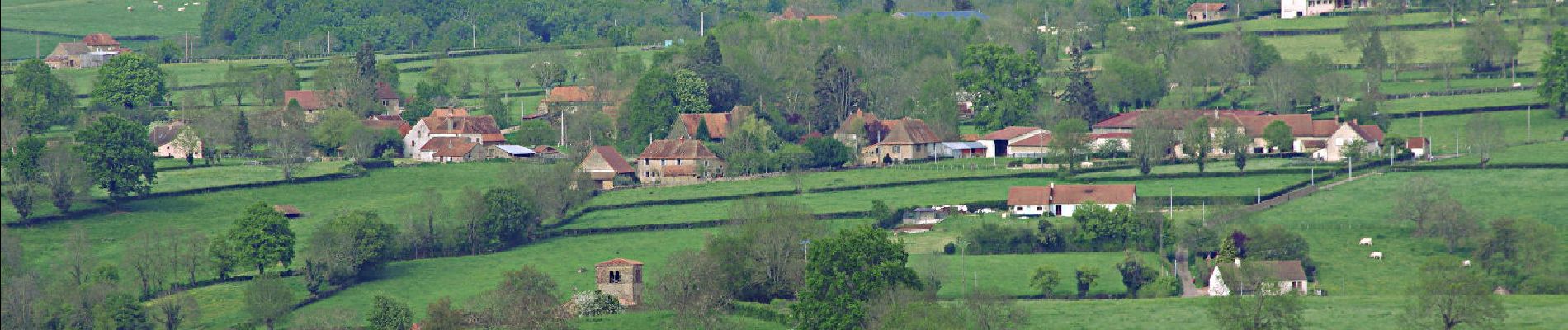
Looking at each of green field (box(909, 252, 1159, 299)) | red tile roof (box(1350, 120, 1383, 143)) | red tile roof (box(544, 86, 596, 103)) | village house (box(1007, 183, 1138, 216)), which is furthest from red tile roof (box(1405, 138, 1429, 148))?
red tile roof (box(544, 86, 596, 103))

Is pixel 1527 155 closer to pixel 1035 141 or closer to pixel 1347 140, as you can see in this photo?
pixel 1347 140

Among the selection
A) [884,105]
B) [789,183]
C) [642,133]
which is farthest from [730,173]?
[884,105]

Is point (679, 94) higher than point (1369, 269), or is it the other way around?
point (679, 94)

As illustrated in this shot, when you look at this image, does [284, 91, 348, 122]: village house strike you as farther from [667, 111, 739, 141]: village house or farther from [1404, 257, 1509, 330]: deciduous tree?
[1404, 257, 1509, 330]: deciduous tree

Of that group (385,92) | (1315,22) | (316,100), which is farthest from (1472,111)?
(316,100)

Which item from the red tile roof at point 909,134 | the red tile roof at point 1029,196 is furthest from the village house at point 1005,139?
the red tile roof at point 1029,196

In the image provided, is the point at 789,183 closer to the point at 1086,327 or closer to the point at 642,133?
the point at 642,133
